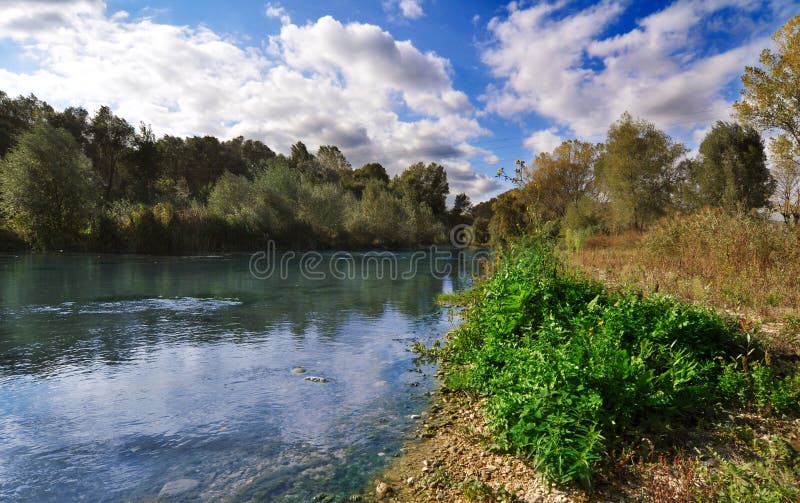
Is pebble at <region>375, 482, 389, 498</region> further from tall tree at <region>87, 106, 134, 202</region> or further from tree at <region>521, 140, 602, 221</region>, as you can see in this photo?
tall tree at <region>87, 106, 134, 202</region>

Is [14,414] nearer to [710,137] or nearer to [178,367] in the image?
[178,367]

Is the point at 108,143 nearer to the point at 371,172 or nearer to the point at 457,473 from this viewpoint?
the point at 371,172

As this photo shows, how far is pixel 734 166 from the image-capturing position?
37.1m

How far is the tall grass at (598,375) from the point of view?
3.98m

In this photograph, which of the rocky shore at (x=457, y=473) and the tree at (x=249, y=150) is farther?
the tree at (x=249, y=150)

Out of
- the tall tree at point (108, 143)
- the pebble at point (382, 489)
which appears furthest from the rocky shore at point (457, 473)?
the tall tree at point (108, 143)

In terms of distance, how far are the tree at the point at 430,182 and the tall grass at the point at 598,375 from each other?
311 ft

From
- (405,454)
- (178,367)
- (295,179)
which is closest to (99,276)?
(178,367)

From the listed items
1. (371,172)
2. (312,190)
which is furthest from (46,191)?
(371,172)

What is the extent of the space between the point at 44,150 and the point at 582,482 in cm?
4540

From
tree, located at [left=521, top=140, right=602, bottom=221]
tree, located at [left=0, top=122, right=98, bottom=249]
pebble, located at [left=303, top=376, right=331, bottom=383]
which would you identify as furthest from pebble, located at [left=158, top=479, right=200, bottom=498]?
tree, located at [left=521, top=140, right=602, bottom=221]

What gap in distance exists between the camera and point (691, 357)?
5.38 metres

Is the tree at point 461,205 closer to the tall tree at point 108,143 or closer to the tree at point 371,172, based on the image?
the tree at point 371,172

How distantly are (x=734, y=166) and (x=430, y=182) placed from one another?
7087cm
